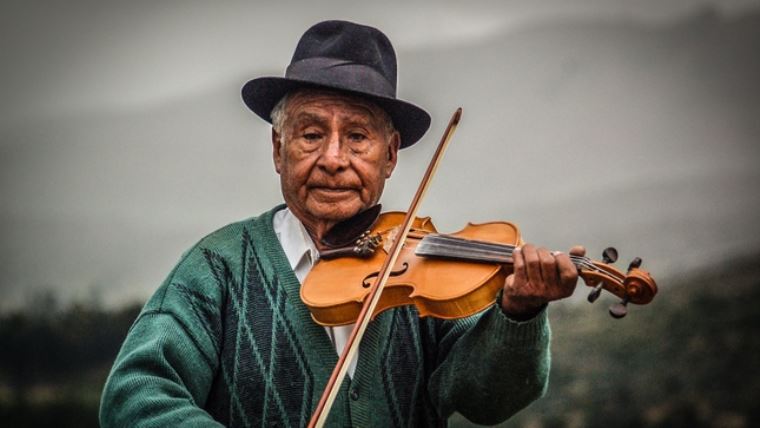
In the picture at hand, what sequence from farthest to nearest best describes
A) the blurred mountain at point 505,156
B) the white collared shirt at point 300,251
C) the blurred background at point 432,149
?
1. the blurred mountain at point 505,156
2. the blurred background at point 432,149
3. the white collared shirt at point 300,251

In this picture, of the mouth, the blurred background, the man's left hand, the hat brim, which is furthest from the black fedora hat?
the blurred background

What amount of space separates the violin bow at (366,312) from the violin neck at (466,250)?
0.06 m

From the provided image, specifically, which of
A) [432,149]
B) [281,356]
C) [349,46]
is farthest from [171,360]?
[432,149]

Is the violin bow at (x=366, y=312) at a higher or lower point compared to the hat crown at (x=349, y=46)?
lower

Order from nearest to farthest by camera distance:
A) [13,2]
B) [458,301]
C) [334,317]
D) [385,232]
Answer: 1. [458,301]
2. [334,317]
3. [385,232]
4. [13,2]

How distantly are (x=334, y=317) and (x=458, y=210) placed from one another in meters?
2.86

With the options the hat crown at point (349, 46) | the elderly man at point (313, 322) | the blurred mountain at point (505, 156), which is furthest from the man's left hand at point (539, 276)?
the blurred mountain at point (505, 156)

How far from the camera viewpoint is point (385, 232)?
2129 mm

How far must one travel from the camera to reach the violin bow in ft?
5.41

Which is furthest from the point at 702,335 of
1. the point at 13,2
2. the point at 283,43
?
the point at 13,2

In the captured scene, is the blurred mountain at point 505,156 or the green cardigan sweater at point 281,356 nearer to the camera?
the green cardigan sweater at point 281,356

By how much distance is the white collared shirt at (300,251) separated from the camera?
2104 millimetres

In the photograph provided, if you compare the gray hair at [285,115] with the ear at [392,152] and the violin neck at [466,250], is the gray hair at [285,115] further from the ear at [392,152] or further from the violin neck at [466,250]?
the violin neck at [466,250]

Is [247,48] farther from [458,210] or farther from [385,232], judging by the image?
[385,232]
